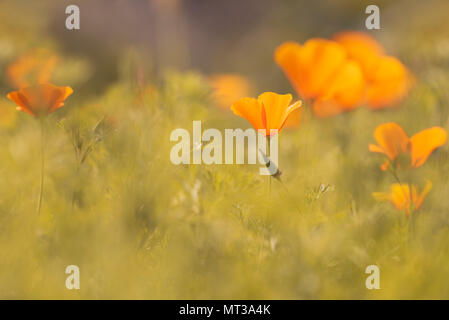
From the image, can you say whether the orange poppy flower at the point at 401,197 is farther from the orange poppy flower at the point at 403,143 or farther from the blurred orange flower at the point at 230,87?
the blurred orange flower at the point at 230,87

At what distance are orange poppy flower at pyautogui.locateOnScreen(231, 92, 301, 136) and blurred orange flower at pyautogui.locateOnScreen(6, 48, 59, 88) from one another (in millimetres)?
240

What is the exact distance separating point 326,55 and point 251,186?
229 millimetres

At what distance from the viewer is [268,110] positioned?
406 mm

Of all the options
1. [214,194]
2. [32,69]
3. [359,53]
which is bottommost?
[214,194]

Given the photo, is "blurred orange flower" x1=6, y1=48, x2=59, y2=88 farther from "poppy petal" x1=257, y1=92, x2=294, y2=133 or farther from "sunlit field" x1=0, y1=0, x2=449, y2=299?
"poppy petal" x1=257, y1=92, x2=294, y2=133

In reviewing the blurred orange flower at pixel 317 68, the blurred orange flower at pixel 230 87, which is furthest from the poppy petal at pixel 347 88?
the blurred orange flower at pixel 230 87

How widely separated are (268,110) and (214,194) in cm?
9

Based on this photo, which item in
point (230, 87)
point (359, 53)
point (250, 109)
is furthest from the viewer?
point (230, 87)

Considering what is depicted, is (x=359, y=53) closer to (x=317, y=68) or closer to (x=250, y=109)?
(x=317, y=68)

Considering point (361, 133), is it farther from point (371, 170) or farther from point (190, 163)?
point (190, 163)

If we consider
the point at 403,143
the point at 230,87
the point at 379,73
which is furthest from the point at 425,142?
the point at 230,87
